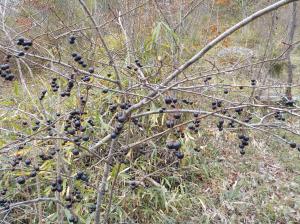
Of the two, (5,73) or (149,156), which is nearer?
(5,73)

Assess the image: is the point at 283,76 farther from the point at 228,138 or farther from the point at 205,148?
the point at 205,148

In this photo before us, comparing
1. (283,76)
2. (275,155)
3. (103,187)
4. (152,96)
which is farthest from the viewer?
(283,76)

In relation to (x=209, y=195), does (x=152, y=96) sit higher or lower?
higher

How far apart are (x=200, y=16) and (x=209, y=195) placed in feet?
9.89

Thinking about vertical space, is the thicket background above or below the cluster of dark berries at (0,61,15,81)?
below

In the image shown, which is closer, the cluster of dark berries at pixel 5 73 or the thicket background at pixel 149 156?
the cluster of dark berries at pixel 5 73

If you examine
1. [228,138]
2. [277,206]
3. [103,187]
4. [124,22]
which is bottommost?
[277,206]

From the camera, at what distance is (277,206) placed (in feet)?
11.2

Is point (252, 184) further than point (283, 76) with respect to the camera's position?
No

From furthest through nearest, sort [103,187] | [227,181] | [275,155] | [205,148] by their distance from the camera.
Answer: [275,155]
[205,148]
[227,181]
[103,187]

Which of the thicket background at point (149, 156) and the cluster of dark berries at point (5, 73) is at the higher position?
the cluster of dark berries at point (5, 73)

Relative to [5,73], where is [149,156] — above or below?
below

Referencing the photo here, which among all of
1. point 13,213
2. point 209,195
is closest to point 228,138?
point 209,195

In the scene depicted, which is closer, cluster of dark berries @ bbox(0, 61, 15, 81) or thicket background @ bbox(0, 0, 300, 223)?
cluster of dark berries @ bbox(0, 61, 15, 81)
